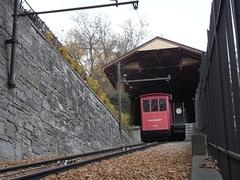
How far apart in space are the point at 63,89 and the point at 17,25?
545 cm

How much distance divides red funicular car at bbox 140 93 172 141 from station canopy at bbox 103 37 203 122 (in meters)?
→ 1.85

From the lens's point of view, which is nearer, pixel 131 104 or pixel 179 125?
pixel 179 125

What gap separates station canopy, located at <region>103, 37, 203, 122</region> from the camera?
109 ft

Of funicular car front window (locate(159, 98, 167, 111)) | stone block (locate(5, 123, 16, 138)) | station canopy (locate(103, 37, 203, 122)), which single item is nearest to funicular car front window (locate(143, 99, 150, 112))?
funicular car front window (locate(159, 98, 167, 111))

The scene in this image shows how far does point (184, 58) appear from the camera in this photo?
35312mm

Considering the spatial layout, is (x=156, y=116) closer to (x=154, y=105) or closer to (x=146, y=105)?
(x=154, y=105)

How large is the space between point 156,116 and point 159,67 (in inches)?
324

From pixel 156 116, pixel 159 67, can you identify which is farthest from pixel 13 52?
pixel 159 67

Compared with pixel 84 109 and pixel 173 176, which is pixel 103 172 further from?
pixel 84 109

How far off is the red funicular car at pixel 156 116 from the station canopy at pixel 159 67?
1.85 metres

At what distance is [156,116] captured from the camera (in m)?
29.4

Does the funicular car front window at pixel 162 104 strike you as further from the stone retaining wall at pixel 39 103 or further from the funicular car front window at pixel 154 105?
the stone retaining wall at pixel 39 103

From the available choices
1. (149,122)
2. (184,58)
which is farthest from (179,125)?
(184,58)

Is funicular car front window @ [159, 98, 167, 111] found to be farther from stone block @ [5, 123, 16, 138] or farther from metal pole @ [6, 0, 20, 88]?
stone block @ [5, 123, 16, 138]
